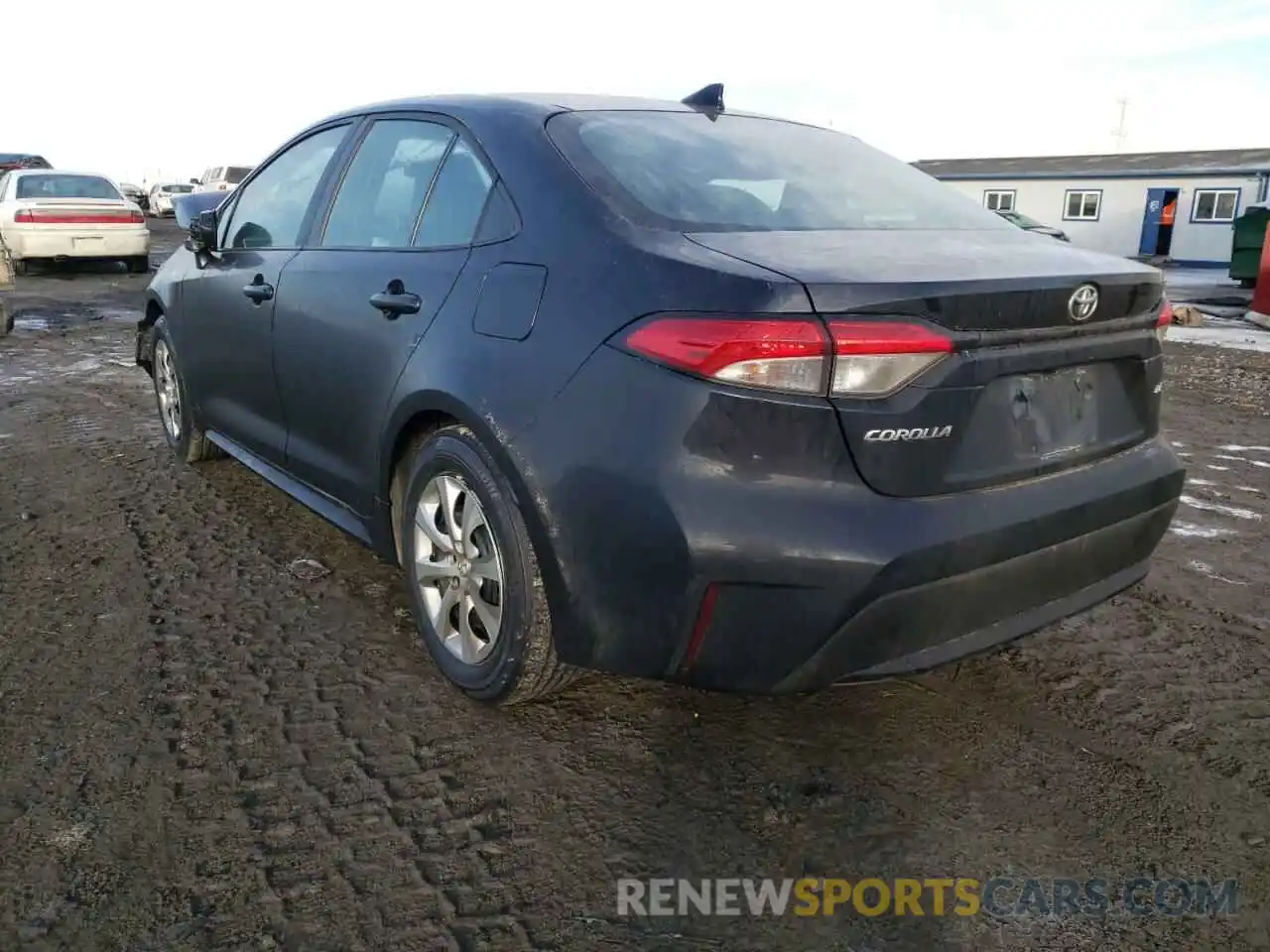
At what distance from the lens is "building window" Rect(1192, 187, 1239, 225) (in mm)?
29756

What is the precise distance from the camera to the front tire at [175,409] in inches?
185

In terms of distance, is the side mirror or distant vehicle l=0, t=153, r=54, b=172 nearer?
the side mirror

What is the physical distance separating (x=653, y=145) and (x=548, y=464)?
1056mm

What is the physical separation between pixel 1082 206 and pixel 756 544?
1459 inches

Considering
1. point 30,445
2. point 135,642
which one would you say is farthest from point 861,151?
point 30,445

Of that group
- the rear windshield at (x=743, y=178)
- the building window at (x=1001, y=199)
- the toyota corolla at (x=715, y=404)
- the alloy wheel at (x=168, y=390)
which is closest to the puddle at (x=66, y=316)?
the alloy wheel at (x=168, y=390)

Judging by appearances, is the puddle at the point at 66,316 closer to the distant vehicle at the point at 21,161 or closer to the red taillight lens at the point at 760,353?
the red taillight lens at the point at 760,353

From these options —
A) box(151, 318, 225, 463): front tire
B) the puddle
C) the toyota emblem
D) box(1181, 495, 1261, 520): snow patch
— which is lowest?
the puddle

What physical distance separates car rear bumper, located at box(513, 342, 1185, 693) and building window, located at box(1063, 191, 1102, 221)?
1421 inches

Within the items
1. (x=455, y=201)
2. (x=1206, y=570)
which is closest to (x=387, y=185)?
(x=455, y=201)

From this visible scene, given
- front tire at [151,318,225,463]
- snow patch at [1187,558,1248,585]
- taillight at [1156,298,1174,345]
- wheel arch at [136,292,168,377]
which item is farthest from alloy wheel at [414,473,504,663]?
wheel arch at [136,292,168,377]

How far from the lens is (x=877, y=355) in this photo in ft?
6.56

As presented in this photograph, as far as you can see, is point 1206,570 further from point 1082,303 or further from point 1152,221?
point 1152,221

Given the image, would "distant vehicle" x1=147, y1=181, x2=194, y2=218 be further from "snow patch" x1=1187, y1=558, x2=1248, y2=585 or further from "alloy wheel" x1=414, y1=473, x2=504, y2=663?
"snow patch" x1=1187, y1=558, x2=1248, y2=585
